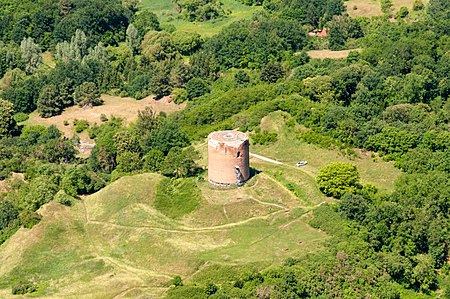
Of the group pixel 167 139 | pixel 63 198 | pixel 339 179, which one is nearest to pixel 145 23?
pixel 167 139

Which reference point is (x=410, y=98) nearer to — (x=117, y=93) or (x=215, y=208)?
(x=215, y=208)

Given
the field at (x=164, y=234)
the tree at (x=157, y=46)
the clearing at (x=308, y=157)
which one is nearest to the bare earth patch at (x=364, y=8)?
the tree at (x=157, y=46)

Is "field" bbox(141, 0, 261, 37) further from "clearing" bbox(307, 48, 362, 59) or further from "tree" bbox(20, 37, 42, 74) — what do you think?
"tree" bbox(20, 37, 42, 74)

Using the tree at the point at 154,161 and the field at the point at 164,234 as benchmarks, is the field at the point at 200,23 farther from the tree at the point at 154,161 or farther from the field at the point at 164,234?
the field at the point at 164,234

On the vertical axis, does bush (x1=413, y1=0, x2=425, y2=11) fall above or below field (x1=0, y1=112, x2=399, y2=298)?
above

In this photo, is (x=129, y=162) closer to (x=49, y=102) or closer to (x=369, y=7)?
(x=49, y=102)

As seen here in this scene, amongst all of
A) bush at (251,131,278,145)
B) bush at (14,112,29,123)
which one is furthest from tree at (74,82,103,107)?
bush at (251,131,278,145)
